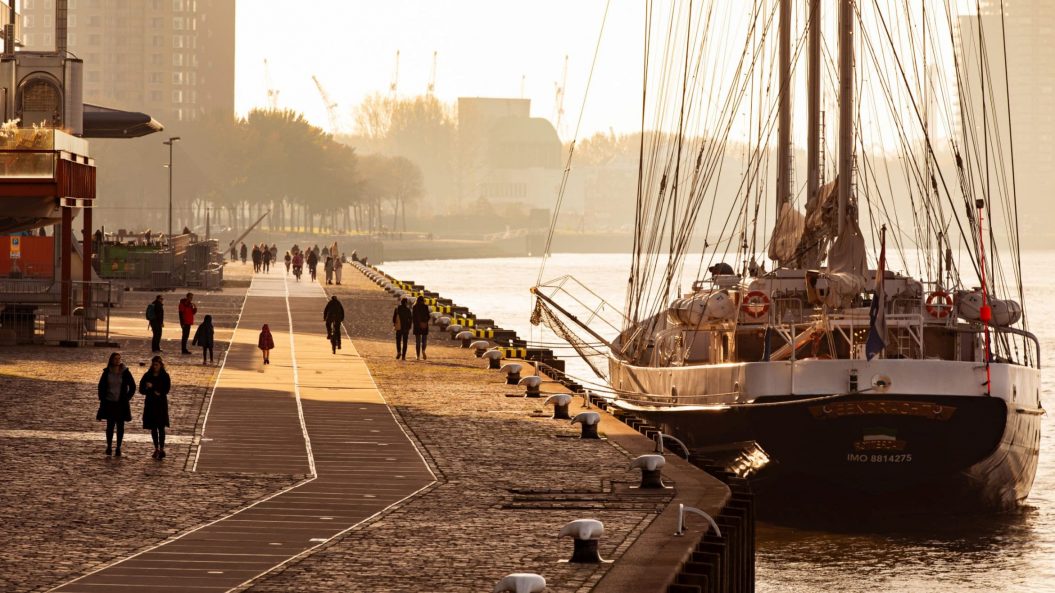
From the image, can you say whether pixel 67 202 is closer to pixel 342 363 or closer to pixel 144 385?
pixel 342 363

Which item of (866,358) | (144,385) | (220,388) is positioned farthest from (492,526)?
(220,388)

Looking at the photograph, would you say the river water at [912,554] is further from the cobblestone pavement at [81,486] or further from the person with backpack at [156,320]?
the person with backpack at [156,320]

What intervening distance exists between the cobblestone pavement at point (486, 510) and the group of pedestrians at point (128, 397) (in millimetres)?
4043

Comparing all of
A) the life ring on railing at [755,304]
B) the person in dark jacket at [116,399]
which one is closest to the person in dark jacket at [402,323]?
the life ring on railing at [755,304]

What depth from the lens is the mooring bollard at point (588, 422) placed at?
92.4ft

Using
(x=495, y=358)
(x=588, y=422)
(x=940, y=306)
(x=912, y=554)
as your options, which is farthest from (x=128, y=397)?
(x=495, y=358)

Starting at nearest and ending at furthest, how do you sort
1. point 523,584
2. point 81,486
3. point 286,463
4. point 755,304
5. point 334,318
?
1. point 523,584
2. point 81,486
3. point 286,463
4. point 755,304
5. point 334,318

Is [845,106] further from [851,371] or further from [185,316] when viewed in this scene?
[185,316]

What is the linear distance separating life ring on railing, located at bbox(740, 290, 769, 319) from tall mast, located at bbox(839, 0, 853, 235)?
89.8 inches

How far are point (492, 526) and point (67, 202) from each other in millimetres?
30231

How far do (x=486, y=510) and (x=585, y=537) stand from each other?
15.0 feet

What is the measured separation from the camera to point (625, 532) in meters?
19.6

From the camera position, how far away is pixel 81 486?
23.3m

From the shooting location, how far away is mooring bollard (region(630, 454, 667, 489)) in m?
22.5
